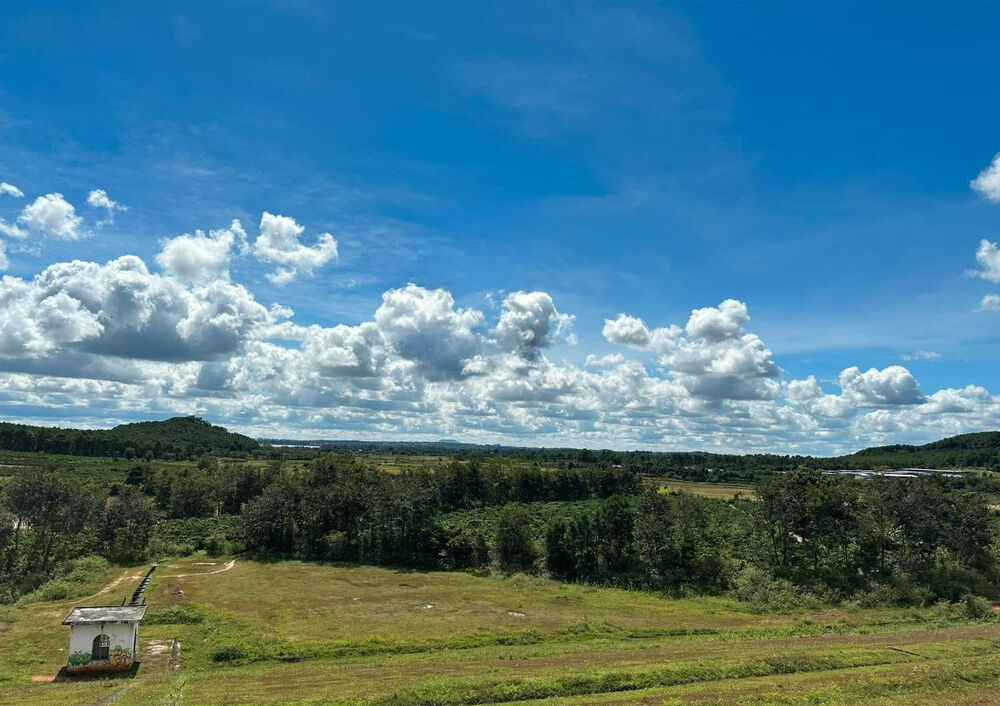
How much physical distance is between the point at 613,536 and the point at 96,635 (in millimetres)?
53082

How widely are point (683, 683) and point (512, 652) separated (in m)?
12.4

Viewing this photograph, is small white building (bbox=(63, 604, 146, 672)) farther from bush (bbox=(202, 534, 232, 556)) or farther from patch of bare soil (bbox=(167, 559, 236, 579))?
bush (bbox=(202, 534, 232, 556))

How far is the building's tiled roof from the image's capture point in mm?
37344

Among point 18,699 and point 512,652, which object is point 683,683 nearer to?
point 512,652

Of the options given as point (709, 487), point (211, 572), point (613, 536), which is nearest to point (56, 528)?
point (211, 572)

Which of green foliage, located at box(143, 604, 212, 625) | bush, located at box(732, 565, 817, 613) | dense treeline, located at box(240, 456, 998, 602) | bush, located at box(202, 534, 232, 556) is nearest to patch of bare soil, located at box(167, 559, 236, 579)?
bush, located at box(202, 534, 232, 556)

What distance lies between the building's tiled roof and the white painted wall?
1.12ft

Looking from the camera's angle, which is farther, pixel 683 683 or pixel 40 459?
pixel 40 459

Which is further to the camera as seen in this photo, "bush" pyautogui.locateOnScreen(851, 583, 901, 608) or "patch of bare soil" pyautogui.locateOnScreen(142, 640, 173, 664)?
"bush" pyautogui.locateOnScreen(851, 583, 901, 608)

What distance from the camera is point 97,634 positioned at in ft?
123

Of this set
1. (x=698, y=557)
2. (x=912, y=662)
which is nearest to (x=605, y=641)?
(x=912, y=662)

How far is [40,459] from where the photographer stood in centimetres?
19125

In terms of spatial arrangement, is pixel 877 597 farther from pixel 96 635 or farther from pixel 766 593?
pixel 96 635

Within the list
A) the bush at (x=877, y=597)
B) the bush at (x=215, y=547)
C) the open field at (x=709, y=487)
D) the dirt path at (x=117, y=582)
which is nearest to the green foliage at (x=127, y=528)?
the bush at (x=215, y=547)
